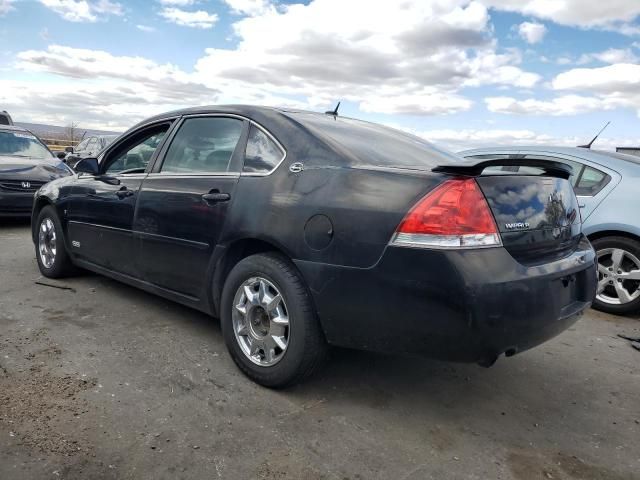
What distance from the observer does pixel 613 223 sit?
4.81 metres

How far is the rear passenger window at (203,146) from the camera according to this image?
3385 mm

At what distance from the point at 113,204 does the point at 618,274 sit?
4.42 m

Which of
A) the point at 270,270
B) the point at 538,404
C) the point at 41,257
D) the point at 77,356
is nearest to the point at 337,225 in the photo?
the point at 270,270

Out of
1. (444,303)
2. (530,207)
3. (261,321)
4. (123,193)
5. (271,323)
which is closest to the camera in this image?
(444,303)

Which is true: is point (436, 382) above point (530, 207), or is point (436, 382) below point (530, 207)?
below

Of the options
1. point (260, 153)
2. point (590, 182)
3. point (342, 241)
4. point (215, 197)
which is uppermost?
point (260, 153)

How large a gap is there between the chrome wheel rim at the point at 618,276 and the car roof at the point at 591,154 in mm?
847

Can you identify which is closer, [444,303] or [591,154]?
[444,303]

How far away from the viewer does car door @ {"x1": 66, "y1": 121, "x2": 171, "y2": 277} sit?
396 centimetres

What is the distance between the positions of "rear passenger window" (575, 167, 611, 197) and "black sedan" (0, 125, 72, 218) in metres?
7.41

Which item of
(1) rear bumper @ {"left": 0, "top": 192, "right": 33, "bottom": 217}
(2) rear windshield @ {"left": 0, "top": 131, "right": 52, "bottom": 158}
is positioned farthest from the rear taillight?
(2) rear windshield @ {"left": 0, "top": 131, "right": 52, "bottom": 158}

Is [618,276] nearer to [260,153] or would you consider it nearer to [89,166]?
[260,153]

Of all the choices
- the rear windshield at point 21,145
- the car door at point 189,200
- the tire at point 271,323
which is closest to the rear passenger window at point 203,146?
the car door at point 189,200

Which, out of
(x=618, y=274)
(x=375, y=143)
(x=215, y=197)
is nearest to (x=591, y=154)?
(x=618, y=274)
